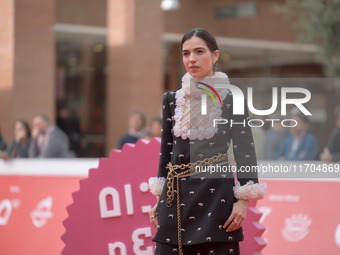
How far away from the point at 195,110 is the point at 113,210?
2058 millimetres

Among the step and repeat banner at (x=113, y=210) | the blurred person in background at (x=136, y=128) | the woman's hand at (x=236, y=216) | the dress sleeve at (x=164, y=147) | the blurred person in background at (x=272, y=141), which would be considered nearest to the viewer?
the woman's hand at (x=236, y=216)

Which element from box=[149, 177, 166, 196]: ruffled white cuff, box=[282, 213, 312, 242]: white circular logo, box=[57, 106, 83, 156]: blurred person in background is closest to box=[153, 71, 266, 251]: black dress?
box=[149, 177, 166, 196]: ruffled white cuff

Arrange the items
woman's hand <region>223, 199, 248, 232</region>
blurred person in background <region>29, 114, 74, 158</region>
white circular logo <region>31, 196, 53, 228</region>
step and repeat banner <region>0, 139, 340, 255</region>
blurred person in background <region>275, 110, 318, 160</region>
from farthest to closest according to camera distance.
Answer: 1. blurred person in background <region>29, 114, 74, 158</region>
2. blurred person in background <region>275, 110, 318, 160</region>
3. white circular logo <region>31, 196, 53, 228</region>
4. step and repeat banner <region>0, 139, 340, 255</region>
5. woman's hand <region>223, 199, 248, 232</region>

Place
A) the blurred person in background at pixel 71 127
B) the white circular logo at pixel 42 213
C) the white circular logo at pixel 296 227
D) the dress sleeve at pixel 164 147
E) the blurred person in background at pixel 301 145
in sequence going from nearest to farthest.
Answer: the dress sleeve at pixel 164 147, the white circular logo at pixel 296 227, the white circular logo at pixel 42 213, the blurred person in background at pixel 301 145, the blurred person in background at pixel 71 127

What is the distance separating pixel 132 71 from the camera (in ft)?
55.5

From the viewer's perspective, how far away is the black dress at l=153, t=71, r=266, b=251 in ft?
12.0

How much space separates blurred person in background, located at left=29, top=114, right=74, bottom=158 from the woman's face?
275 inches

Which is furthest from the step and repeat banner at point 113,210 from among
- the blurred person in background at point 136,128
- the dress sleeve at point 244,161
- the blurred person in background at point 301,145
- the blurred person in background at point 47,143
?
the blurred person in background at point 136,128

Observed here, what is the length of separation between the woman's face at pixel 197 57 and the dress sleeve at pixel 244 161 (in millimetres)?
315

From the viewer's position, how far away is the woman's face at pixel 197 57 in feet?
12.3

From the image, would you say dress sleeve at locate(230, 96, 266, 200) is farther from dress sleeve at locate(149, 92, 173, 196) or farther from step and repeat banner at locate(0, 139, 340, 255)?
step and repeat banner at locate(0, 139, 340, 255)

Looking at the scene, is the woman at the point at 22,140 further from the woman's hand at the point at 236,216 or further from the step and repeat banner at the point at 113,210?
the woman's hand at the point at 236,216

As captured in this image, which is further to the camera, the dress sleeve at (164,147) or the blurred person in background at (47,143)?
the blurred person in background at (47,143)

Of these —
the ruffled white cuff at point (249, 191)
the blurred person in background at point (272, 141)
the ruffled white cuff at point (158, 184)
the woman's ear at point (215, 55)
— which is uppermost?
the blurred person in background at point (272, 141)
